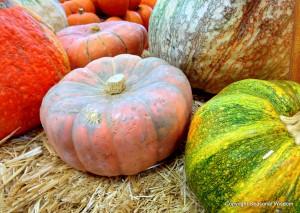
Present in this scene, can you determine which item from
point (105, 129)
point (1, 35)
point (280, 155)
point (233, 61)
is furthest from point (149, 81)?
point (1, 35)

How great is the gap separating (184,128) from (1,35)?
0.93 meters

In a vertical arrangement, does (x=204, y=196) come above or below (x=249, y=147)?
below

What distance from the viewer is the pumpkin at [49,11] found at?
80.9 inches

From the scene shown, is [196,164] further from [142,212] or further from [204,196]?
[142,212]

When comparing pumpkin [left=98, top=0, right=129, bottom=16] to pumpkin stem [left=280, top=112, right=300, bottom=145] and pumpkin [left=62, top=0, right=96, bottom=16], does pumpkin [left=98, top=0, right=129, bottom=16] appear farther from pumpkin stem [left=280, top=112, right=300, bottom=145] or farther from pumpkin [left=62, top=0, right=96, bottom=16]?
pumpkin stem [left=280, top=112, right=300, bottom=145]

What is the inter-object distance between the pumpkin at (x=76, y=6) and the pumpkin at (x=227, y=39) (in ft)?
5.77

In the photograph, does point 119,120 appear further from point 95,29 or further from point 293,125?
point 95,29

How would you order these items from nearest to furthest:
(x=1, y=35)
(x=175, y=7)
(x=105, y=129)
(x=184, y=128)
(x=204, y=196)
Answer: (x=204, y=196) → (x=105, y=129) → (x=184, y=128) → (x=1, y=35) → (x=175, y=7)

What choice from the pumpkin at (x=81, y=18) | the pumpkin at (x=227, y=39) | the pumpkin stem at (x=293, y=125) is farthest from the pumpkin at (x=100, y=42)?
the pumpkin stem at (x=293, y=125)

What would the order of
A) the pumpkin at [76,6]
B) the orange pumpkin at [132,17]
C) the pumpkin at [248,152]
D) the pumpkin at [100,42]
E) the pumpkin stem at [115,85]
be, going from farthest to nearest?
the orange pumpkin at [132,17]
the pumpkin at [76,6]
the pumpkin at [100,42]
the pumpkin stem at [115,85]
the pumpkin at [248,152]

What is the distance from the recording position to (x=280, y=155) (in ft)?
2.73

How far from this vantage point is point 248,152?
87cm

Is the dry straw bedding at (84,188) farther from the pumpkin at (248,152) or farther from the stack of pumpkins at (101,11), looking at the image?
the stack of pumpkins at (101,11)

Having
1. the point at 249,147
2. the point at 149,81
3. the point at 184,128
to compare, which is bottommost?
the point at 184,128
